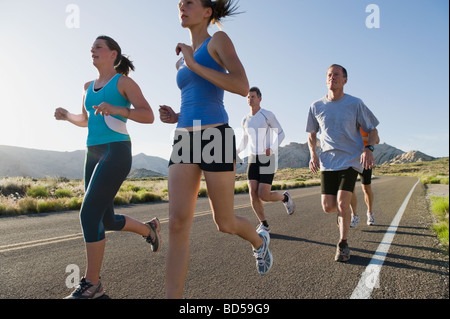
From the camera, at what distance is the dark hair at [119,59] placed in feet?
10.6

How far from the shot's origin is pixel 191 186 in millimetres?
2432

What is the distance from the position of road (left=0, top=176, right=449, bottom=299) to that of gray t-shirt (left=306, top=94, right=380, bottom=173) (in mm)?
1277

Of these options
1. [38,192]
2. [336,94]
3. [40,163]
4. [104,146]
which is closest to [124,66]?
[104,146]

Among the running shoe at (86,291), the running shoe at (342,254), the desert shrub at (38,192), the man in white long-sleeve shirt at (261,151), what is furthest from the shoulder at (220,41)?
the desert shrub at (38,192)

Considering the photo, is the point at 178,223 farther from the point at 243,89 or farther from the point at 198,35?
the point at 198,35

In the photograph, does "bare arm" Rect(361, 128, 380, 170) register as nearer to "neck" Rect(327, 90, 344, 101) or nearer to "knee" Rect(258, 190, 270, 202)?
"neck" Rect(327, 90, 344, 101)

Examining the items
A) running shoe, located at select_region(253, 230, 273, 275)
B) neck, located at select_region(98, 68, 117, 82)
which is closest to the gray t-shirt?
running shoe, located at select_region(253, 230, 273, 275)

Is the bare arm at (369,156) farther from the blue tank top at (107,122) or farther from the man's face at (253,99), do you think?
the blue tank top at (107,122)

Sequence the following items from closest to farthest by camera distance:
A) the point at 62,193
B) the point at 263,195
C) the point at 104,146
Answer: the point at 104,146 < the point at 263,195 < the point at 62,193

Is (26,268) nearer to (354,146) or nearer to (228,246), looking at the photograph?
(228,246)

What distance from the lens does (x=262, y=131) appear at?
5625mm

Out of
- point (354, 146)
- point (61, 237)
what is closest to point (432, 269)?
point (354, 146)

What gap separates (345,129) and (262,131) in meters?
1.59

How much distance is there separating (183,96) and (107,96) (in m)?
0.88
